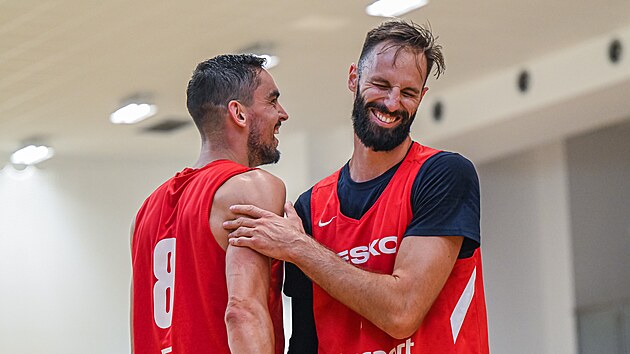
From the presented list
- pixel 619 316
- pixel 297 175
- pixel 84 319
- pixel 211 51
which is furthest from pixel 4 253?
pixel 619 316

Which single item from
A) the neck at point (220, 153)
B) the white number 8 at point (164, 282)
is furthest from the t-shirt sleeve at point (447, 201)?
the white number 8 at point (164, 282)

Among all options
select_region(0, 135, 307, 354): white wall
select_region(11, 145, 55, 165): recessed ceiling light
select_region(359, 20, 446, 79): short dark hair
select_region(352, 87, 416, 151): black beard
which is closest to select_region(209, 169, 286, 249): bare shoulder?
select_region(352, 87, 416, 151): black beard

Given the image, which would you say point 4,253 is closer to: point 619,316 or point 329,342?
point 619,316

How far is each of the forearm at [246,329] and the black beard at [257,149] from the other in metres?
0.49

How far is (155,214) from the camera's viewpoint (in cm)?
289

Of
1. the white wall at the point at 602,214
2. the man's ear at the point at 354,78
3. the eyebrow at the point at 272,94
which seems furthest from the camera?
the white wall at the point at 602,214

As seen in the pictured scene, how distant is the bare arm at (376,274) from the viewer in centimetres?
256

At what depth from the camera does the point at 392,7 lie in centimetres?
771

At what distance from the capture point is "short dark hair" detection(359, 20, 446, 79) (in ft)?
9.27

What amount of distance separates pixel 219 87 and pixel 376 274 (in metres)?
0.69

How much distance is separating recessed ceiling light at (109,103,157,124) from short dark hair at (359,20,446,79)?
751 centimetres

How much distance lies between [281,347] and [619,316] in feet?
25.5

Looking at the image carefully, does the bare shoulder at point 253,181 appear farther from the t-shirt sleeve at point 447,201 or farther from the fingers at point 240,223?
the t-shirt sleeve at point 447,201

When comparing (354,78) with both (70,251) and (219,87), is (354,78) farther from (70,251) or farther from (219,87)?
(70,251)
